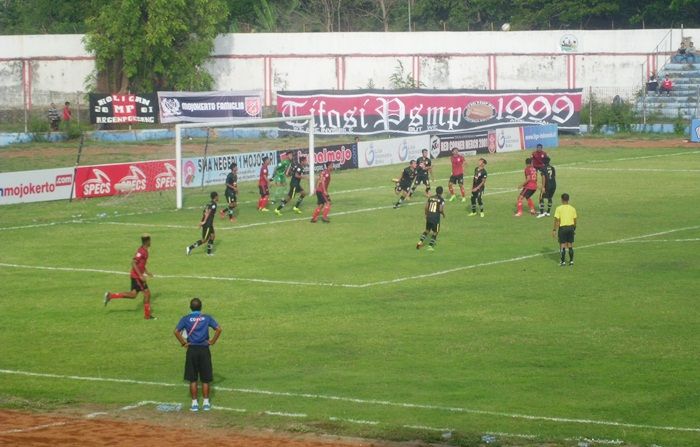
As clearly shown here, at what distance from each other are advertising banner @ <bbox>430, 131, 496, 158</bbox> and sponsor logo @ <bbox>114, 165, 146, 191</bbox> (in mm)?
18352

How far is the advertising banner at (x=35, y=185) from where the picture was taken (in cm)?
4812

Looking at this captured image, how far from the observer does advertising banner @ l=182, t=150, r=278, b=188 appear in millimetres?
52656

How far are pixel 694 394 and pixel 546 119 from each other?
53.1 m

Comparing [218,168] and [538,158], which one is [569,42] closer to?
[218,168]

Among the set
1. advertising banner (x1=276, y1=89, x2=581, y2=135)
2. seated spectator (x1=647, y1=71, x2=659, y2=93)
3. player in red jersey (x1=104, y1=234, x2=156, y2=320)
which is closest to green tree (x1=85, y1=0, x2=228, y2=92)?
advertising banner (x1=276, y1=89, x2=581, y2=135)

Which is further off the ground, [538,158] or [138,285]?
[538,158]

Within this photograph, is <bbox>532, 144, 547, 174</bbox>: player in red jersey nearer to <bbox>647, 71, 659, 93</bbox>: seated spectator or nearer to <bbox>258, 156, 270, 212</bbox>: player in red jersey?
<bbox>258, 156, 270, 212</bbox>: player in red jersey

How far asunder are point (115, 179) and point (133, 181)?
700 millimetres

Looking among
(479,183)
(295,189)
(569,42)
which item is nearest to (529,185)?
(479,183)

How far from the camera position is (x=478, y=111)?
72688mm

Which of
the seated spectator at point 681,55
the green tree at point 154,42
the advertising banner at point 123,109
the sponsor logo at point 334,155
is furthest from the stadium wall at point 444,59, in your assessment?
the sponsor logo at point 334,155

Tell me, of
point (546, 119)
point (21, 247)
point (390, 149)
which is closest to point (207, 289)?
point (21, 247)

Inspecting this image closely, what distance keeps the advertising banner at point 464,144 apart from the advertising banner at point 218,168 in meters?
11.6

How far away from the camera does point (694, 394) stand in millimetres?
21656
